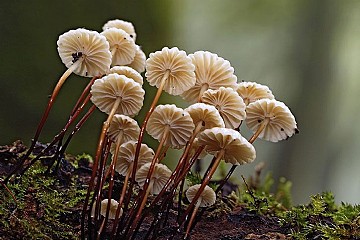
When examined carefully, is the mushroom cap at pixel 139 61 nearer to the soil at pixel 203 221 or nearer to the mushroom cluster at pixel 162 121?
the mushroom cluster at pixel 162 121

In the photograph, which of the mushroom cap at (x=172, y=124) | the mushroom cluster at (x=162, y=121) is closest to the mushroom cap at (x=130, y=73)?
the mushroom cluster at (x=162, y=121)

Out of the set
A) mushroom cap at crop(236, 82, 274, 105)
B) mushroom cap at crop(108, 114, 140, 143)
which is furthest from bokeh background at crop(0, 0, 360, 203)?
mushroom cap at crop(236, 82, 274, 105)

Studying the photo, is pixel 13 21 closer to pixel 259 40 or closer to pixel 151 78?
pixel 151 78

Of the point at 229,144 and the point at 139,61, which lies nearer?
the point at 229,144

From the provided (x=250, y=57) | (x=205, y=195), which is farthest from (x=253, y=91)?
(x=250, y=57)

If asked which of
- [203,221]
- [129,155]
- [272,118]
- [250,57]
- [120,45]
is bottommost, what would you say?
[203,221]

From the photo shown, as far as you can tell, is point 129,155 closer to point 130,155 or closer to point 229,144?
point 130,155

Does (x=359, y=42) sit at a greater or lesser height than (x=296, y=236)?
greater

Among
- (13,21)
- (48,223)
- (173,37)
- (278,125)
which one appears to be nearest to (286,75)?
(173,37)
